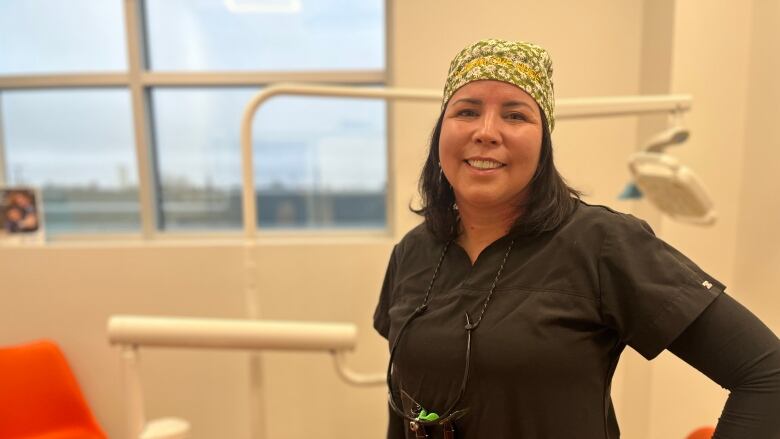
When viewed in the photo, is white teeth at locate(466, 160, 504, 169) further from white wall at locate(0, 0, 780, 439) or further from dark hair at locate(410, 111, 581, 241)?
white wall at locate(0, 0, 780, 439)

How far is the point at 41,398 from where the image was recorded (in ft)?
5.87

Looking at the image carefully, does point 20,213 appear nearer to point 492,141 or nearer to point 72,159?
point 72,159

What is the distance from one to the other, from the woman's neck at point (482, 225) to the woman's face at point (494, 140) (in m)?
0.05

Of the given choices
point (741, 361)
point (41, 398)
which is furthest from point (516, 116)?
point (41, 398)

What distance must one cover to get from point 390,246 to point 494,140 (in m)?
1.22

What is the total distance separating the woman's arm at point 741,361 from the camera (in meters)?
0.62

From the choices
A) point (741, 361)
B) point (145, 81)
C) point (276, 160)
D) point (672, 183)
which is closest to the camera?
point (741, 361)

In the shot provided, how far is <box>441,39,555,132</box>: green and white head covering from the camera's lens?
743 millimetres

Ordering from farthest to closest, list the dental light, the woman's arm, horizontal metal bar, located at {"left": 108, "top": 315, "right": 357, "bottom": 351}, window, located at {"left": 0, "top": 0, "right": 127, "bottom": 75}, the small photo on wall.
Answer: window, located at {"left": 0, "top": 0, "right": 127, "bottom": 75}
the small photo on wall
the dental light
horizontal metal bar, located at {"left": 108, "top": 315, "right": 357, "bottom": 351}
the woman's arm

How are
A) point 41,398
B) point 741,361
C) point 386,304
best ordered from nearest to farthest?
point 741,361 → point 386,304 → point 41,398

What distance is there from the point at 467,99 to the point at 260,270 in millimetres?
1397

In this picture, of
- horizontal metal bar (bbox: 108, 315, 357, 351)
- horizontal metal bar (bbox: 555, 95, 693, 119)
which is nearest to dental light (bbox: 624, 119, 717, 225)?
horizontal metal bar (bbox: 555, 95, 693, 119)

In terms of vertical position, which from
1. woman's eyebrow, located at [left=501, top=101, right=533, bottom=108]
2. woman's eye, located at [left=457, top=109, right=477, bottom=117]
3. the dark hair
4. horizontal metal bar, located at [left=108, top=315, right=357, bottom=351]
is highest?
woman's eyebrow, located at [left=501, top=101, right=533, bottom=108]

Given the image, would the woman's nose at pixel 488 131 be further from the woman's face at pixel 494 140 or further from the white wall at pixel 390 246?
the white wall at pixel 390 246
